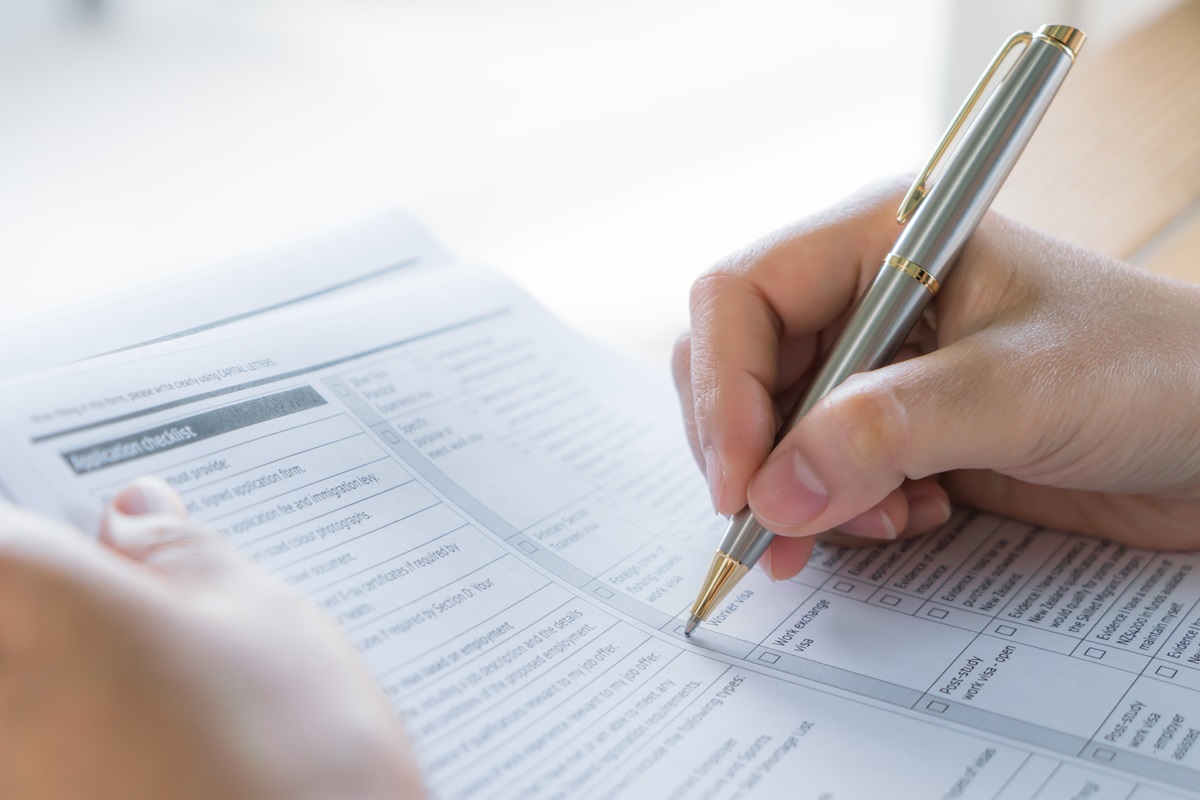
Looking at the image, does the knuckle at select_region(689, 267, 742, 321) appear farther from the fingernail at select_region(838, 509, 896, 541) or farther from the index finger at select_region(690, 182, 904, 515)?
the fingernail at select_region(838, 509, 896, 541)

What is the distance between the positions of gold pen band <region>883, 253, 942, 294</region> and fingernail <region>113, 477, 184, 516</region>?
31 centimetres

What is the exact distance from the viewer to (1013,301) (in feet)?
1.52

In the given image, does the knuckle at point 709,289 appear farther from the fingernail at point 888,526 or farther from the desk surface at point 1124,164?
the desk surface at point 1124,164

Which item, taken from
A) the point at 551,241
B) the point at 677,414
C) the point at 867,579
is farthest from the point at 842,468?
the point at 551,241

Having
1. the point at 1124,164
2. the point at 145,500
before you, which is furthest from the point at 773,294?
the point at 1124,164

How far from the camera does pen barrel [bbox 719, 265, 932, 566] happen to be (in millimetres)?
455

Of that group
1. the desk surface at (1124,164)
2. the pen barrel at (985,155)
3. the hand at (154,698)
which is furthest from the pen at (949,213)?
the desk surface at (1124,164)

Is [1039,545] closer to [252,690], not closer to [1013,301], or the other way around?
[1013,301]

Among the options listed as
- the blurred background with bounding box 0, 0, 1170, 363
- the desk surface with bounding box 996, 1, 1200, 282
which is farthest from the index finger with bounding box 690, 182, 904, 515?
the desk surface with bounding box 996, 1, 1200, 282

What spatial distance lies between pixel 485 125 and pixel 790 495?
0.49m

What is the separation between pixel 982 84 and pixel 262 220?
0.46m

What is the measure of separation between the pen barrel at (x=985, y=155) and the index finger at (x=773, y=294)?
0.06 meters

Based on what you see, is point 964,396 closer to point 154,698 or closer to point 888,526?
point 888,526

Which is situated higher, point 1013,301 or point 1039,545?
point 1013,301
